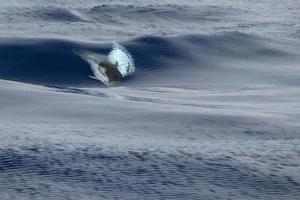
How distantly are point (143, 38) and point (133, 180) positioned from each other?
5755 millimetres

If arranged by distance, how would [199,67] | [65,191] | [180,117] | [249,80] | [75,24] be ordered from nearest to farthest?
[65,191]
[180,117]
[249,80]
[199,67]
[75,24]

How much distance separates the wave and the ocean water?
2 cm

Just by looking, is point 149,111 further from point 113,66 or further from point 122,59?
point 122,59

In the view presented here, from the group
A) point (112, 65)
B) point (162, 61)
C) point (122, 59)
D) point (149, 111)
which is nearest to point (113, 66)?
point (112, 65)

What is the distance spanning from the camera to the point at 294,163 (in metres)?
4.84

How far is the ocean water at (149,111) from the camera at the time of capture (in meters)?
4.50

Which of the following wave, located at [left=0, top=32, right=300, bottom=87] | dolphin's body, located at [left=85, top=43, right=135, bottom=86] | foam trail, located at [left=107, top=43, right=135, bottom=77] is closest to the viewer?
dolphin's body, located at [left=85, top=43, right=135, bottom=86]

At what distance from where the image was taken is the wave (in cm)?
874

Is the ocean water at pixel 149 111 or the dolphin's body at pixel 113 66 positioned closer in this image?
the ocean water at pixel 149 111

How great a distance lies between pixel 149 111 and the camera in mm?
6082

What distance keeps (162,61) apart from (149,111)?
3.55m

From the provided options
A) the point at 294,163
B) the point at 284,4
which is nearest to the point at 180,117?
the point at 294,163

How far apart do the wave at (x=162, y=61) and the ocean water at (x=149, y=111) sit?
18 millimetres

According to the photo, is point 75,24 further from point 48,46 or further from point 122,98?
point 122,98
